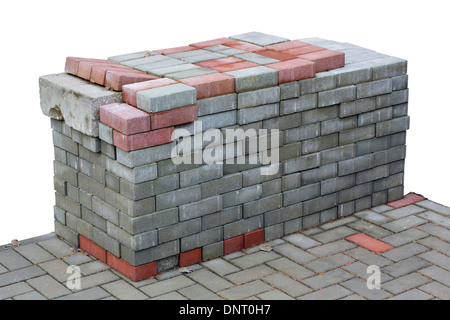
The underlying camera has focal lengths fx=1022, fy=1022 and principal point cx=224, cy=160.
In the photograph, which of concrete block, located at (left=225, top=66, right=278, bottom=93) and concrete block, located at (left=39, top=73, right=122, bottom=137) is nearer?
concrete block, located at (left=39, top=73, right=122, bottom=137)

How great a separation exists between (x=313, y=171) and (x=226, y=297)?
208 centimetres

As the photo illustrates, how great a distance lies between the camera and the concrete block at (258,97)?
416 inches

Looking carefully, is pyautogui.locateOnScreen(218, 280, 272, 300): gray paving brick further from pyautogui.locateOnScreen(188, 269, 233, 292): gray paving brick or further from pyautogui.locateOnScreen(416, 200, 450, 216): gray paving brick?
pyautogui.locateOnScreen(416, 200, 450, 216): gray paving brick

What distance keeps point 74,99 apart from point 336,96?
2917 millimetres

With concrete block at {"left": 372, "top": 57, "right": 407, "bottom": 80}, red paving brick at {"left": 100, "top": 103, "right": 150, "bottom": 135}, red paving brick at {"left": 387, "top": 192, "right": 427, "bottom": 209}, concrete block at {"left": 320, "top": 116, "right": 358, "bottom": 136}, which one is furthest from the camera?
red paving brick at {"left": 387, "top": 192, "right": 427, "bottom": 209}

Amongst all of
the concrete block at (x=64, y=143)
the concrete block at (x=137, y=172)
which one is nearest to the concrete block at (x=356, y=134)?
the concrete block at (x=137, y=172)

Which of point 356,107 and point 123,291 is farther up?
point 356,107

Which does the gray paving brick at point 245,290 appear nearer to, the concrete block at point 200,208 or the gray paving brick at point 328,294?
the gray paving brick at point 328,294

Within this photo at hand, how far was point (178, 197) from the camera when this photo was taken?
10.4 meters

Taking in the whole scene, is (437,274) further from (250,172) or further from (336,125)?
(250,172)

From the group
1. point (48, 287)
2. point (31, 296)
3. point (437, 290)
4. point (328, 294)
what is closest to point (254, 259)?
point (328, 294)

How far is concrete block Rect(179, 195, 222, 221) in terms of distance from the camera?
10.5m

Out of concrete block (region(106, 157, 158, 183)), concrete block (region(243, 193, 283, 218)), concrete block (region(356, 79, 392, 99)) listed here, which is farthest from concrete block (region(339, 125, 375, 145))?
concrete block (region(106, 157, 158, 183))

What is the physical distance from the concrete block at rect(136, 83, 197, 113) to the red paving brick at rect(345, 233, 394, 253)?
2.59 meters
